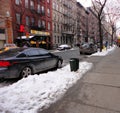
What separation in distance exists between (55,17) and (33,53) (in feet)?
153

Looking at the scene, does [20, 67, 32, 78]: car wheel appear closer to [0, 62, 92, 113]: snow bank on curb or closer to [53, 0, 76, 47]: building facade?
[0, 62, 92, 113]: snow bank on curb

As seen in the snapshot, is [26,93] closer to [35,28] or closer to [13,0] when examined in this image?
[13,0]

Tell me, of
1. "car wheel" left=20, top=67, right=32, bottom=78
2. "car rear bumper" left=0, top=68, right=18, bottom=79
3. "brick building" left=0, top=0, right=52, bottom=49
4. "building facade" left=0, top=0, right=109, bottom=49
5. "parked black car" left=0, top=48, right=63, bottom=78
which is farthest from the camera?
"brick building" left=0, top=0, right=52, bottom=49

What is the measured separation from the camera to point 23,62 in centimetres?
841

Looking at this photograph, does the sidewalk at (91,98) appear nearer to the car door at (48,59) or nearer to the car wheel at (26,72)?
the car wheel at (26,72)

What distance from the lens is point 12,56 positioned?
820 centimetres

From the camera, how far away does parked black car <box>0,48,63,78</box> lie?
25.5 ft

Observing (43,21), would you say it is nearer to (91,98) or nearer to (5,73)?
(5,73)

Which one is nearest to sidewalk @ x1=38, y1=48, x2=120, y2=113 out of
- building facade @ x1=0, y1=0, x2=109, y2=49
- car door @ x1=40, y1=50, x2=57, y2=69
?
car door @ x1=40, y1=50, x2=57, y2=69

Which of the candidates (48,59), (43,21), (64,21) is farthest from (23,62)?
(64,21)

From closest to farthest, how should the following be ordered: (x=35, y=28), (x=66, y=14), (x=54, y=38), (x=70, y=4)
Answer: (x=35, y=28) → (x=54, y=38) → (x=66, y=14) → (x=70, y=4)

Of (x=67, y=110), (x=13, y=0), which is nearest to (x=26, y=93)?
(x=67, y=110)

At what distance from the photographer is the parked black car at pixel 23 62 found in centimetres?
779

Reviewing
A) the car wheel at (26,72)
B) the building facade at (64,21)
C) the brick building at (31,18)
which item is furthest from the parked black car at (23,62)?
the building facade at (64,21)
